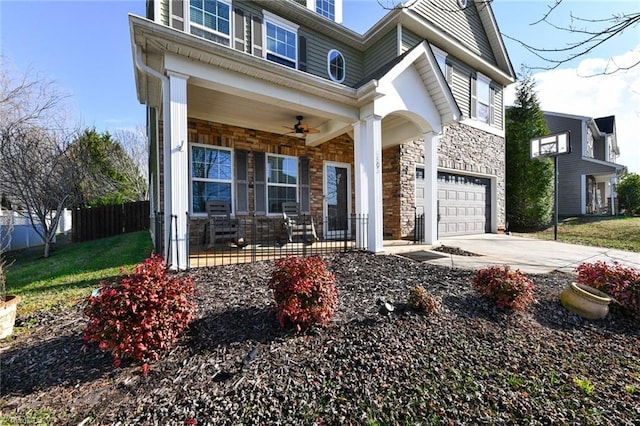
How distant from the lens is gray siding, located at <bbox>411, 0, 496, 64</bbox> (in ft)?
27.8

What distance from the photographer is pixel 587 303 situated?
3.32 metres

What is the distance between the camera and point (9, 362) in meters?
2.23

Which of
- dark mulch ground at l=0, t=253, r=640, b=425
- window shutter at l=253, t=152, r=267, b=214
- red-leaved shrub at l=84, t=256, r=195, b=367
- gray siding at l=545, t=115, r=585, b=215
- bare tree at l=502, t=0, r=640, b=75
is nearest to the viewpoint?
dark mulch ground at l=0, t=253, r=640, b=425

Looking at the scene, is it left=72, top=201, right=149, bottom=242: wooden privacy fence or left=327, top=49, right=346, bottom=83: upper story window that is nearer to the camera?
left=327, top=49, right=346, bottom=83: upper story window

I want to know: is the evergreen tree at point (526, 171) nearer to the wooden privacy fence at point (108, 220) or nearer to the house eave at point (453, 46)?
the house eave at point (453, 46)

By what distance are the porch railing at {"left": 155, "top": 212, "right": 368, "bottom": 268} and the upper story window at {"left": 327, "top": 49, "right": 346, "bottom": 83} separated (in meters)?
4.27

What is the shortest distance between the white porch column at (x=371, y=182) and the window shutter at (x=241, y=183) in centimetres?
289

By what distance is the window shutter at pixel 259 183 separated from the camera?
727cm

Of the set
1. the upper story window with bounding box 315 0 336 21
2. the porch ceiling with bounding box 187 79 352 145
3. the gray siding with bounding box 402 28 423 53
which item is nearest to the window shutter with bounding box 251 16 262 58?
the porch ceiling with bounding box 187 79 352 145

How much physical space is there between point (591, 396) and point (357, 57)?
9467mm

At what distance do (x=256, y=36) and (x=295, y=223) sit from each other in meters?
4.70

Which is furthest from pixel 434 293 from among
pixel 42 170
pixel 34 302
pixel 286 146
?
pixel 42 170

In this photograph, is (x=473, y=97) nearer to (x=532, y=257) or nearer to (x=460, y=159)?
(x=460, y=159)

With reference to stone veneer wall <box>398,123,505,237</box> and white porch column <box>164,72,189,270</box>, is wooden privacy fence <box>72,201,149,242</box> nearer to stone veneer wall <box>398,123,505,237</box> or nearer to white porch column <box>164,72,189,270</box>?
white porch column <box>164,72,189,270</box>
